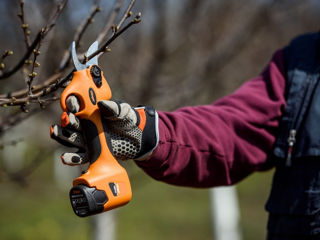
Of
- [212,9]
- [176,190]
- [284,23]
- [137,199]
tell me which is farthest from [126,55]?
[176,190]

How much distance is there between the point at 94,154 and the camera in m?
1.40

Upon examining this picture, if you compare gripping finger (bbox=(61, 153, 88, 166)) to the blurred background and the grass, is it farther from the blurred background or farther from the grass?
the grass

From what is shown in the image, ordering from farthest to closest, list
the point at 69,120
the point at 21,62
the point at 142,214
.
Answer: the point at 142,214
the point at 21,62
the point at 69,120

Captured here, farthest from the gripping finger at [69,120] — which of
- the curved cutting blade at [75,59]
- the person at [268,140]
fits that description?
the person at [268,140]

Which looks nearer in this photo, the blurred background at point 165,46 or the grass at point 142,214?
the blurred background at point 165,46

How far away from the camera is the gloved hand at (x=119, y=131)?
133 cm

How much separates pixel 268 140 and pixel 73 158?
0.98m

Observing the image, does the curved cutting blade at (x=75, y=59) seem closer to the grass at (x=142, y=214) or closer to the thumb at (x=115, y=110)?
the thumb at (x=115, y=110)

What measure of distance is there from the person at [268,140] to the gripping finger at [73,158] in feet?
0.83

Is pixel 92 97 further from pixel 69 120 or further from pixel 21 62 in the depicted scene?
pixel 21 62

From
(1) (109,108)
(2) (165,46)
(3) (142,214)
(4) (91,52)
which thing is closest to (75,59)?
(4) (91,52)

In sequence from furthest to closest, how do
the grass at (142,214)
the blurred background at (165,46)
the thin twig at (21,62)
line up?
the grass at (142,214) → the blurred background at (165,46) → the thin twig at (21,62)

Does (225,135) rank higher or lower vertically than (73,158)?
lower

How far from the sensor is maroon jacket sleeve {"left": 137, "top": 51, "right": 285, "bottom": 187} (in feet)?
5.69
